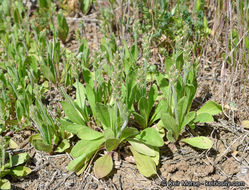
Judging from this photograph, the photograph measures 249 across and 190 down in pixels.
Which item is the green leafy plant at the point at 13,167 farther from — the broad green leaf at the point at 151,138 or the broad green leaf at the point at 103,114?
the broad green leaf at the point at 151,138

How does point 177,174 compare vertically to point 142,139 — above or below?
below

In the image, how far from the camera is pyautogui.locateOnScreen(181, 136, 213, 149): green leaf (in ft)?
7.48

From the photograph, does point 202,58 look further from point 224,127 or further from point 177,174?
point 177,174

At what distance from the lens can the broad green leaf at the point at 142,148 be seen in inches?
89.4

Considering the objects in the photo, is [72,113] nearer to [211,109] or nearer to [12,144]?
[12,144]

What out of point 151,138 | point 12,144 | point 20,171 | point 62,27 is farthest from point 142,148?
point 62,27

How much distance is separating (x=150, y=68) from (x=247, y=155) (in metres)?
1.15

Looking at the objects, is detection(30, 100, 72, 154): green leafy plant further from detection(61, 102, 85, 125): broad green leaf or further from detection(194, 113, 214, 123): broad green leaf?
detection(194, 113, 214, 123): broad green leaf

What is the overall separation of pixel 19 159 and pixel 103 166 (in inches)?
27.4

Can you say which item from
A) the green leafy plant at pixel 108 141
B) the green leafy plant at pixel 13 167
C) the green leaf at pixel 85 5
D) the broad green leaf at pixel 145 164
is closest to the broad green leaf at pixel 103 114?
the green leafy plant at pixel 108 141

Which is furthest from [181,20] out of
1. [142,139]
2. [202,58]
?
[142,139]

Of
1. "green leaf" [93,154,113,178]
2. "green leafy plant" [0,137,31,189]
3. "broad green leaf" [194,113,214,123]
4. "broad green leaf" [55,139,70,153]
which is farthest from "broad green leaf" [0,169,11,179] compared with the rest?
"broad green leaf" [194,113,214,123]

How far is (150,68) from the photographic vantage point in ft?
9.02

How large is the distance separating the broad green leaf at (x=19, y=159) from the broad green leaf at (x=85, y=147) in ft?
1.41
